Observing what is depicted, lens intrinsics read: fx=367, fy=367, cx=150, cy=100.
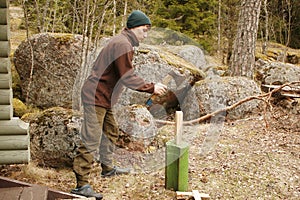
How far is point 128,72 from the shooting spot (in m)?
3.91

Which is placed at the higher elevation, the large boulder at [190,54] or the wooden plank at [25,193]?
the large boulder at [190,54]

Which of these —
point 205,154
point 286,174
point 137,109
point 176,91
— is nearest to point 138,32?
point 137,109

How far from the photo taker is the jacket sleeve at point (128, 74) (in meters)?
3.84

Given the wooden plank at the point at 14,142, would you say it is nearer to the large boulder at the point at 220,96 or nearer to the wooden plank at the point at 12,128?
the wooden plank at the point at 12,128

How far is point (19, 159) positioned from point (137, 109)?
2.08 metres

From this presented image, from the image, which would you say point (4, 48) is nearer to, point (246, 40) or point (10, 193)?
point (10, 193)

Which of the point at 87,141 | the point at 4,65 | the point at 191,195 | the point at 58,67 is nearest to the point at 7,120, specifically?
the point at 4,65

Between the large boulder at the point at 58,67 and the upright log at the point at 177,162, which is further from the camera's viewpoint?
the large boulder at the point at 58,67

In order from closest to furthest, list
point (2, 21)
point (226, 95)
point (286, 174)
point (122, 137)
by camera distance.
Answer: point (2, 21) < point (286, 174) < point (122, 137) < point (226, 95)

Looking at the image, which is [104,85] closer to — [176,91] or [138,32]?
[138,32]

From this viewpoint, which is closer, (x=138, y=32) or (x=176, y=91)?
(x=138, y=32)

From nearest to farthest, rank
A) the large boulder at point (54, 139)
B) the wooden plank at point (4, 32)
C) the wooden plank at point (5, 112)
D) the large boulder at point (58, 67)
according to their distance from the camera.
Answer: the wooden plank at point (4, 32) < the wooden plank at point (5, 112) < the large boulder at point (54, 139) < the large boulder at point (58, 67)

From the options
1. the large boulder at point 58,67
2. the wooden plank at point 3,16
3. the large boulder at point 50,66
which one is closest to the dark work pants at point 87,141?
the wooden plank at point 3,16

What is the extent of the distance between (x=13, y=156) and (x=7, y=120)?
0.41 meters
